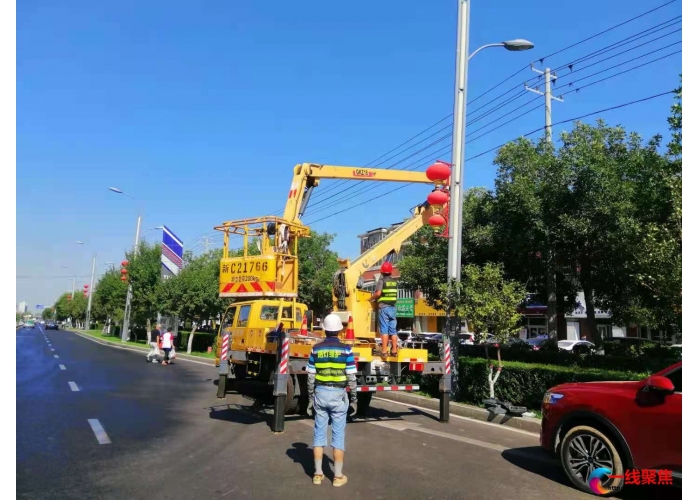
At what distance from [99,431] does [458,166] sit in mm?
9448

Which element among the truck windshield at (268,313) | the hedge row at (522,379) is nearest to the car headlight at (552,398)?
the hedge row at (522,379)

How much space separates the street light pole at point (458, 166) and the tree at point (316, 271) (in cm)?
2865

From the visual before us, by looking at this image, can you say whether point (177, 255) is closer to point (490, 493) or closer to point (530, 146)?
point (530, 146)

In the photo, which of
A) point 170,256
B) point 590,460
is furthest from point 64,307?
point 590,460

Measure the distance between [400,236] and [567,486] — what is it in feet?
25.6

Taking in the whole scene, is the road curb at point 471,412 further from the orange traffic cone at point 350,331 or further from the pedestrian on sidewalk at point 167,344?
the pedestrian on sidewalk at point 167,344

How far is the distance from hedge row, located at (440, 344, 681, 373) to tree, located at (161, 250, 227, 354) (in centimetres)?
1541

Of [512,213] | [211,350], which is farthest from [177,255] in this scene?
[512,213]

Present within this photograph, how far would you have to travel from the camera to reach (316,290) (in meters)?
42.3

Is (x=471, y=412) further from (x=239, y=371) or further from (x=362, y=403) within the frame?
(x=239, y=371)

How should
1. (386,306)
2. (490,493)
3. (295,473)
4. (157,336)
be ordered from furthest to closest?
(157,336), (386,306), (295,473), (490,493)

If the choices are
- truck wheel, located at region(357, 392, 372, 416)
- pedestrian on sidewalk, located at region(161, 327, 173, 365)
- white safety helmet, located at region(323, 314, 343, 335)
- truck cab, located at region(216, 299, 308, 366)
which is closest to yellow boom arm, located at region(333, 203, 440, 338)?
truck cab, located at region(216, 299, 308, 366)

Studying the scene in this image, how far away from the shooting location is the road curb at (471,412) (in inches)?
366

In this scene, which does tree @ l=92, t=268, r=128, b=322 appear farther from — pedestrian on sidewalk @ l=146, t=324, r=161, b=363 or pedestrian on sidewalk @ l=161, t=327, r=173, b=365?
pedestrian on sidewalk @ l=161, t=327, r=173, b=365
